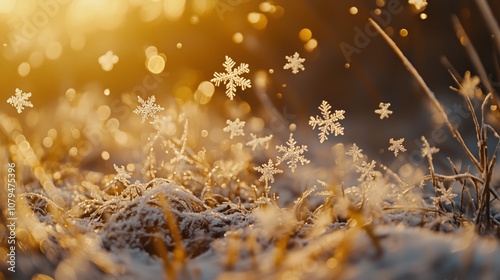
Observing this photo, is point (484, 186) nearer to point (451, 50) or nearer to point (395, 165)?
point (395, 165)

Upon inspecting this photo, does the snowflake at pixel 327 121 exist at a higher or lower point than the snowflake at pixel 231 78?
lower

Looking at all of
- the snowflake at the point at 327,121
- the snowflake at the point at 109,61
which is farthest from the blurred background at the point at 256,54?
the snowflake at the point at 327,121

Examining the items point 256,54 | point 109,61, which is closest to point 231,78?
point 256,54

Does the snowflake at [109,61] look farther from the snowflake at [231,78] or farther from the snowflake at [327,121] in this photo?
the snowflake at [327,121]

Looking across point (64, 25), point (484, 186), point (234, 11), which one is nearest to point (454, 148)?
point (234, 11)

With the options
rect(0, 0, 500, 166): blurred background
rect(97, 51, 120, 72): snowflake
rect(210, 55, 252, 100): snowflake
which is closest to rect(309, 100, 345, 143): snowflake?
rect(210, 55, 252, 100): snowflake

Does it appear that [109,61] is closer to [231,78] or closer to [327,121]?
[231,78]
